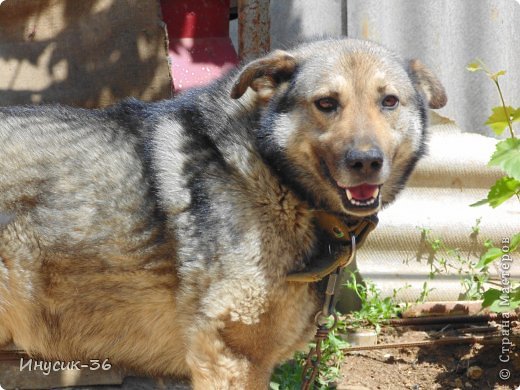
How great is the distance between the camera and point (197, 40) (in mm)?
4875

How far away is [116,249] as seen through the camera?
3.54 m

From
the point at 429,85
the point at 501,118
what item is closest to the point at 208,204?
the point at 429,85

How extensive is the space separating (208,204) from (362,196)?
27.0 inches

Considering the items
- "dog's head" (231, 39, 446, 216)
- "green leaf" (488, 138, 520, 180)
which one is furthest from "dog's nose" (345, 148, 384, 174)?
"green leaf" (488, 138, 520, 180)

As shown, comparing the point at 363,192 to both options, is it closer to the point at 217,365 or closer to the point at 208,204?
the point at 208,204

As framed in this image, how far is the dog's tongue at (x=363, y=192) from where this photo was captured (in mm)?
3375

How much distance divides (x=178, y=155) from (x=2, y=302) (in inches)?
41.5

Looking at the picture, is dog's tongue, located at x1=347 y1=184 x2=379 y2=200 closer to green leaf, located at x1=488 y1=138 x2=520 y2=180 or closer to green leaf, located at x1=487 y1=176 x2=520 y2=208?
green leaf, located at x1=488 y1=138 x2=520 y2=180

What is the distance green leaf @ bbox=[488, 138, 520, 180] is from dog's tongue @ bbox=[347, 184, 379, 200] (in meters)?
0.79

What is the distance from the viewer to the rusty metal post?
14.7 feet

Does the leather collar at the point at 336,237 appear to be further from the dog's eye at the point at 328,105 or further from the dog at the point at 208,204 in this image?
the dog's eye at the point at 328,105

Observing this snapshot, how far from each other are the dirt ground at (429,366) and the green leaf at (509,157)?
1.44 m

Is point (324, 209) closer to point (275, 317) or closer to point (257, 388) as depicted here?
point (275, 317)

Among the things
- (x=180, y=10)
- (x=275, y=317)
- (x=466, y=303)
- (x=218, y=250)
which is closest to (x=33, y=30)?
(x=180, y=10)
